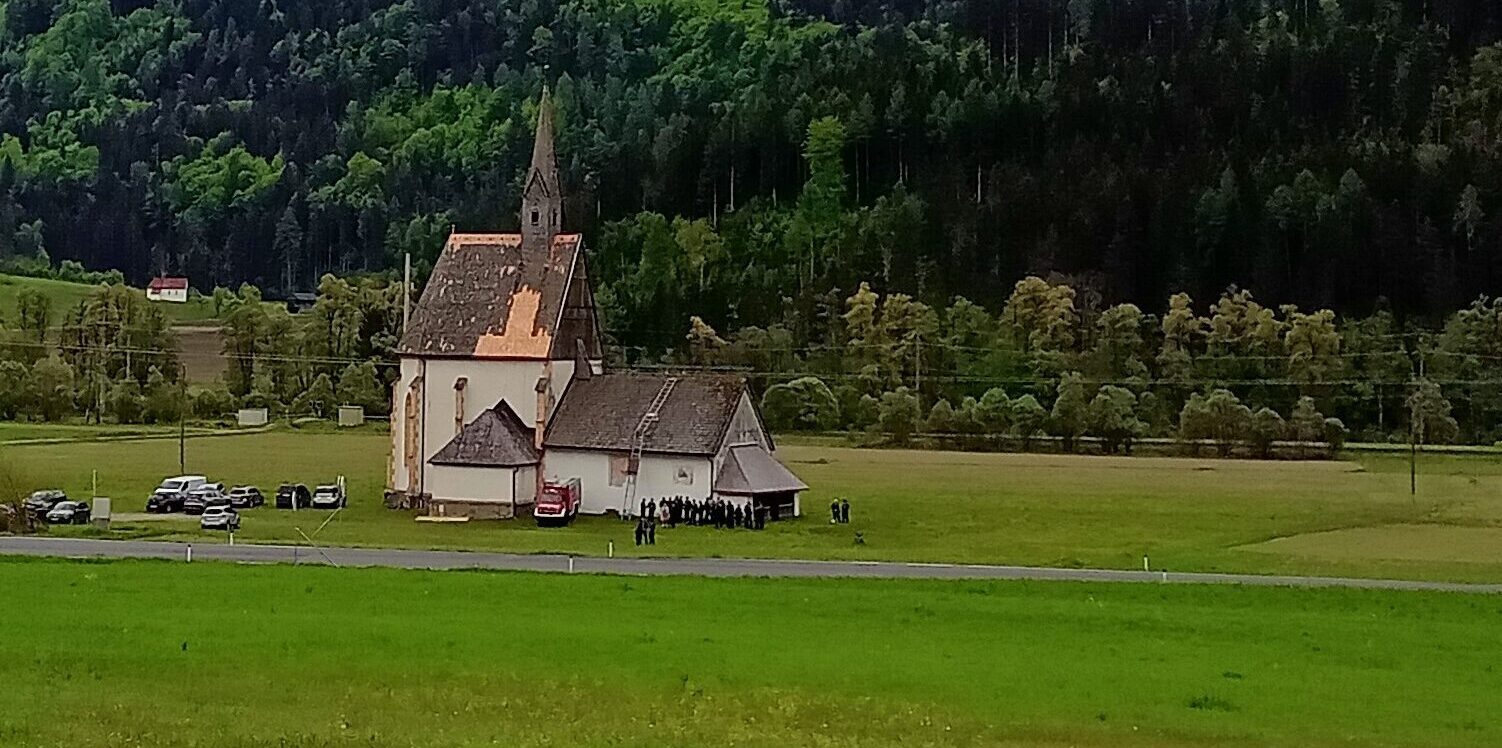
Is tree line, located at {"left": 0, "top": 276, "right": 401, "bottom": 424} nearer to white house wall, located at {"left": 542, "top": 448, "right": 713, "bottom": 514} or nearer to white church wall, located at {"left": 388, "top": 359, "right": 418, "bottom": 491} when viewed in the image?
white church wall, located at {"left": 388, "top": 359, "right": 418, "bottom": 491}

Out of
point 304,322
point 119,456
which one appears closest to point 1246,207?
point 304,322

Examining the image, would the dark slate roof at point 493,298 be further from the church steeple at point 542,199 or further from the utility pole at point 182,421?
the utility pole at point 182,421

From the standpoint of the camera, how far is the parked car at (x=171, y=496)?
7588 centimetres

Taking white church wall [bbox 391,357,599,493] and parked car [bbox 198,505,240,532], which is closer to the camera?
parked car [bbox 198,505,240,532]

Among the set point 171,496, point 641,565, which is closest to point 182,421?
point 171,496

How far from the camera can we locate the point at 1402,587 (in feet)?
164

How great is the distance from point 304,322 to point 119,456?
66.3 metres

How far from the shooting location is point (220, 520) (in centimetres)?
6750

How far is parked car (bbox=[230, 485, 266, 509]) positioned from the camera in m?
77.8

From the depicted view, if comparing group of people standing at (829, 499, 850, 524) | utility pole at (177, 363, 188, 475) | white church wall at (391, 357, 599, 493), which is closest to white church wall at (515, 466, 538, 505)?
white church wall at (391, 357, 599, 493)

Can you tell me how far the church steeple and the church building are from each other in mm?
63

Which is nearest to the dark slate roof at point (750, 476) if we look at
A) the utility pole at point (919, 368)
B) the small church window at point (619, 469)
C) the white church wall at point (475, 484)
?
the small church window at point (619, 469)

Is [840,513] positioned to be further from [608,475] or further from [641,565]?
[641,565]

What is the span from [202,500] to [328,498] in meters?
5.50
